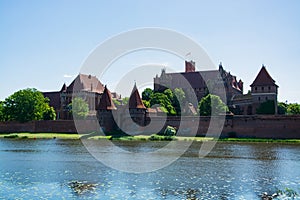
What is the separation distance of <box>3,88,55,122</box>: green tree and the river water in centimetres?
3259

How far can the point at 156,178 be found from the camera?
21.0m

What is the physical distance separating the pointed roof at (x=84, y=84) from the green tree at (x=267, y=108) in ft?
115

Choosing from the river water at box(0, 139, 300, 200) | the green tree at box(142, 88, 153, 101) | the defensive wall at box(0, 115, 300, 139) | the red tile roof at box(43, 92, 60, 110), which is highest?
the green tree at box(142, 88, 153, 101)

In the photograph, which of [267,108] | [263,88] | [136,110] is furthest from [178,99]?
[267,108]

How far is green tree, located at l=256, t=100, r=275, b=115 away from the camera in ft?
174

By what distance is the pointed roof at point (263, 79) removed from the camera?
55.2 metres

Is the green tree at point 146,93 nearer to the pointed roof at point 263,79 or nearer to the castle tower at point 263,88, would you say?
the castle tower at point 263,88

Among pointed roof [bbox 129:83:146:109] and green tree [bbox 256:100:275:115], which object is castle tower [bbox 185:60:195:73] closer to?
pointed roof [bbox 129:83:146:109]

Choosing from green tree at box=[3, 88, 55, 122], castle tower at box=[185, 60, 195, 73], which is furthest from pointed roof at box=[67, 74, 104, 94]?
castle tower at box=[185, 60, 195, 73]

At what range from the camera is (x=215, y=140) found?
4656cm

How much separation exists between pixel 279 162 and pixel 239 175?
672 cm

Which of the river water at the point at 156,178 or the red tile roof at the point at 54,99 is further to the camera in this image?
the red tile roof at the point at 54,99

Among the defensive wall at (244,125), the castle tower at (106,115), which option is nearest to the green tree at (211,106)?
the defensive wall at (244,125)

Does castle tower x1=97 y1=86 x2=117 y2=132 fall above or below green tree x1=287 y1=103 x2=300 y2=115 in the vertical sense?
below
